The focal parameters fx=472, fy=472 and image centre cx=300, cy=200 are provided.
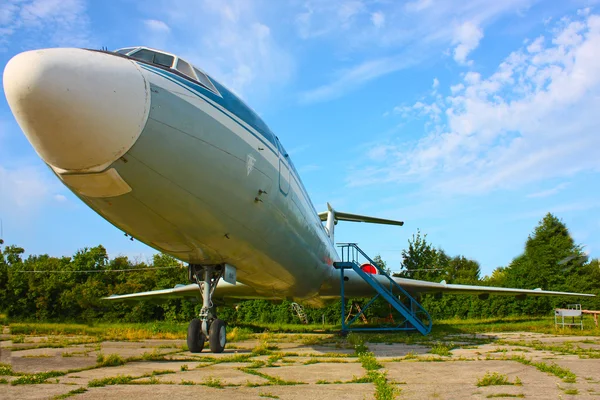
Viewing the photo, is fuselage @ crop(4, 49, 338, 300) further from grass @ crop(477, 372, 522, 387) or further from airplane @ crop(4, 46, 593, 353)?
grass @ crop(477, 372, 522, 387)

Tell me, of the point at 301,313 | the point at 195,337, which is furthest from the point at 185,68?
the point at 301,313

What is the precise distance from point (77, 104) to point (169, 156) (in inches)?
52.8

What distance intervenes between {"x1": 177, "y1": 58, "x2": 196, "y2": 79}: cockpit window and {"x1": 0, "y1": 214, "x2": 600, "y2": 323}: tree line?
67.6 feet

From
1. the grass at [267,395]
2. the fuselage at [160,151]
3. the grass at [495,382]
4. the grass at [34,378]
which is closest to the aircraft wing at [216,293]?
the fuselage at [160,151]

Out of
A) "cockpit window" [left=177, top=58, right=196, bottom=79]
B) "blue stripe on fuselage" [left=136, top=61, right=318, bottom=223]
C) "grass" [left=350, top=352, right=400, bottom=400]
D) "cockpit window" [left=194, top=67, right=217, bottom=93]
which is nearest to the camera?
"grass" [left=350, top=352, right=400, bottom=400]

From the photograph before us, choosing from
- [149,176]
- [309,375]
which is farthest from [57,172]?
[309,375]

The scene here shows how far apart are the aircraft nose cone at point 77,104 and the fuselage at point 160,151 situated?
0.01 m

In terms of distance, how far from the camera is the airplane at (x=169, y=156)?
5004mm

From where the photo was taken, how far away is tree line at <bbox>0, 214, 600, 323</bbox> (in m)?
28.7

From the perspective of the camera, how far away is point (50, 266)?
37.1 meters

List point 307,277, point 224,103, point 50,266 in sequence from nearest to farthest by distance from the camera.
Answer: point 224,103 < point 307,277 < point 50,266

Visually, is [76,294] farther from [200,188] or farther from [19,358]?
[200,188]

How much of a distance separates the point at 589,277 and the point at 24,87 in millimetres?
37269

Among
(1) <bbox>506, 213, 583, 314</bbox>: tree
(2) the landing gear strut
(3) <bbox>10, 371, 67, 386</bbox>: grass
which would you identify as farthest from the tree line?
(3) <bbox>10, 371, 67, 386</bbox>: grass
